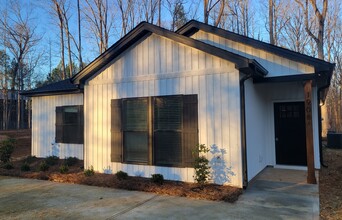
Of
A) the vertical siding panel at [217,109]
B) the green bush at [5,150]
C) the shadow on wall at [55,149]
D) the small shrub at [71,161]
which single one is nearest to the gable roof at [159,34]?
the vertical siding panel at [217,109]

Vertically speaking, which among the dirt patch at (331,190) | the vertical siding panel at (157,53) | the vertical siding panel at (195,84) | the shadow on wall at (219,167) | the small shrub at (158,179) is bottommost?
the dirt patch at (331,190)

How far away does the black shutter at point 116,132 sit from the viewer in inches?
301

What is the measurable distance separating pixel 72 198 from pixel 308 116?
577 cm

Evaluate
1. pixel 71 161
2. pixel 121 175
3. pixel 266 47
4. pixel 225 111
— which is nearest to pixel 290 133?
pixel 266 47

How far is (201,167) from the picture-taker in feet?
20.4

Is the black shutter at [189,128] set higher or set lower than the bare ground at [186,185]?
higher

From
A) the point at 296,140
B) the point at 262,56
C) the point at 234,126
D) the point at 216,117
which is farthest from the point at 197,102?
the point at 296,140

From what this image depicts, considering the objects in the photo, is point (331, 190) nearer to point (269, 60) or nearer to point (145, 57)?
point (269, 60)

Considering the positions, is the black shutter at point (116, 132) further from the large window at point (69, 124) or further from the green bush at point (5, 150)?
the green bush at point (5, 150)

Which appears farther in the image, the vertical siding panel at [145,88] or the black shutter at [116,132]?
the black shutter at [116,132]

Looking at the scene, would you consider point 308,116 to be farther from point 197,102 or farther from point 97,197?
point 97,197

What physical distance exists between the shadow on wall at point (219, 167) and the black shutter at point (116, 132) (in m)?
2.62

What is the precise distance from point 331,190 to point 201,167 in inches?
118

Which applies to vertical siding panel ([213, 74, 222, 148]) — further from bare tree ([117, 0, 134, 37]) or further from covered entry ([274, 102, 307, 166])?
bare tree ([117, 0, 134, 37])
